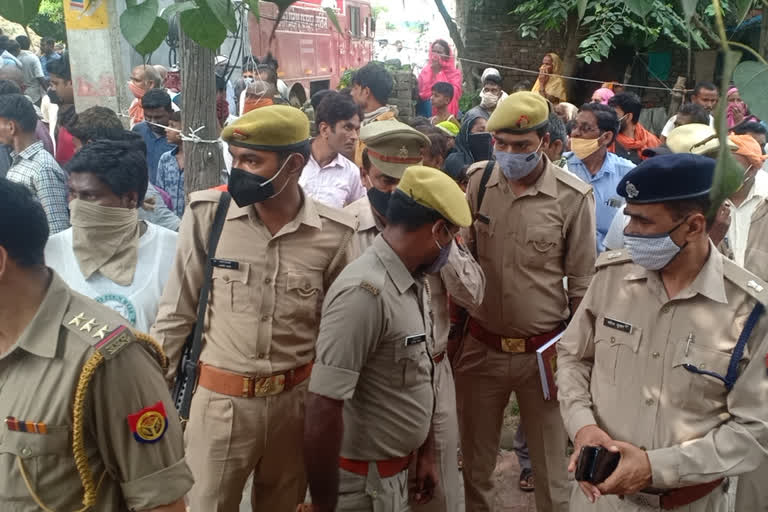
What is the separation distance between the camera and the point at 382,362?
8.05 feet

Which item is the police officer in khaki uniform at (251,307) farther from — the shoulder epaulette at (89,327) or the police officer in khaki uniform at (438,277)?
the shoulder epaulette at (89,327)

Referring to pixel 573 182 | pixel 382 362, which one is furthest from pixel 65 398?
pixel 573 182

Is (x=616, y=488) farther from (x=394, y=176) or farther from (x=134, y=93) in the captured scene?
(x=134, y=93)

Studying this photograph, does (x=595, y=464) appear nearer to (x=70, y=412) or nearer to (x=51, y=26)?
(x=70, y=412)

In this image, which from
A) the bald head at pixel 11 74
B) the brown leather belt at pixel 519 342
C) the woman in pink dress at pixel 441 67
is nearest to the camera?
the brown leather belt at pixel 519 342

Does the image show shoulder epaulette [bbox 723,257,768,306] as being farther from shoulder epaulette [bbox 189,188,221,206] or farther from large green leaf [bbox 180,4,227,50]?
shoulder epaulette [bbox 189,188,221,206]

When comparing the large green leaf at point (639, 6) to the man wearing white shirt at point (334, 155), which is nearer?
the large green leaf at point (639, 6)

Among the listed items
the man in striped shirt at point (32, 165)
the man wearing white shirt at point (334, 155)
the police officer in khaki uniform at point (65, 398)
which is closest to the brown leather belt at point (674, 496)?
the police officer in khaki uniform at point (65, 398)

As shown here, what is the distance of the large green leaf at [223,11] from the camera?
130 cm

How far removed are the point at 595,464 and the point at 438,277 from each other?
46.7 inches

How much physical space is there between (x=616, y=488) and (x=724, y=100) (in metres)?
1.72

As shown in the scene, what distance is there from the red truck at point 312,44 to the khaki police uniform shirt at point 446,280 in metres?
8.25

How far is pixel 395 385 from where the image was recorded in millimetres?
2475

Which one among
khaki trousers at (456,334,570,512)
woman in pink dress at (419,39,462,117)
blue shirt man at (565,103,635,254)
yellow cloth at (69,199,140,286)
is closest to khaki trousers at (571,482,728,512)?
khaki trousers at (456,334,570,512)
